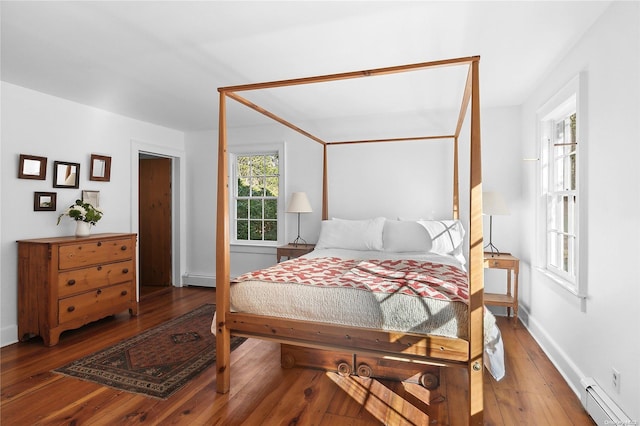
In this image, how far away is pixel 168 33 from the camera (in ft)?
7.89

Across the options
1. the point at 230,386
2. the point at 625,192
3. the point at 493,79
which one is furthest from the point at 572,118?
the point at 230,386

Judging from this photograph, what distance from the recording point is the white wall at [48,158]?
3367 millimetres

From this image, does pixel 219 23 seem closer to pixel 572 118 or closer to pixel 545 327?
pixel 572 118

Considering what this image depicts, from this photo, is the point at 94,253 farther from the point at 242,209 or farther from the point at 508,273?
the point at 508,273

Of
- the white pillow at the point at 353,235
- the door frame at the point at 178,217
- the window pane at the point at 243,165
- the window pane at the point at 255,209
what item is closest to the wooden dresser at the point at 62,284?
the door frame at the point at 178,217

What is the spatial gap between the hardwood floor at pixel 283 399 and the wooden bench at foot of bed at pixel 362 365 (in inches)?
2.0

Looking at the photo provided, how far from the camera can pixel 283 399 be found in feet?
7.72

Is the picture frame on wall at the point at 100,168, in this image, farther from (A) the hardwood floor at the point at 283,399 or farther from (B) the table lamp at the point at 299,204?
(B) the table lamp at the point at 299,204

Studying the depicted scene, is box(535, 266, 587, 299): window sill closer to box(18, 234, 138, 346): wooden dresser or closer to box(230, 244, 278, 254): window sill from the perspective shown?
box(230, 244, 278, 254): window sill

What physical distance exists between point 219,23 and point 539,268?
3.50m

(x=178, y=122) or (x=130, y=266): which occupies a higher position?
(x=178, y=122)

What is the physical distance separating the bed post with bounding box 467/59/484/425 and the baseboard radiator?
2.44 ft

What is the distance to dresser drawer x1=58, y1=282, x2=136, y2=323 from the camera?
11.2 feet

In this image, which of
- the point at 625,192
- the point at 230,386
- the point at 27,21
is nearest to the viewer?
the point at 625,192
